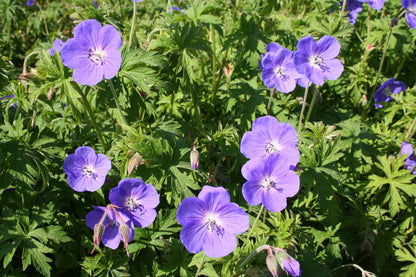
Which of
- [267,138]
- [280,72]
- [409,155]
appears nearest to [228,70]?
[280,72]

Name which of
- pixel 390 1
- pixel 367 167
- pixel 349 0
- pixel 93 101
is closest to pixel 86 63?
pixel 93 101

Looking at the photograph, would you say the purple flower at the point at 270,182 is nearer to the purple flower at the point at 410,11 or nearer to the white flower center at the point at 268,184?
the white flower center at the point at 268,184

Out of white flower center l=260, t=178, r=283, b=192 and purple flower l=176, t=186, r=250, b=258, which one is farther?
white flower center l=260, t=178, r=283, b=192

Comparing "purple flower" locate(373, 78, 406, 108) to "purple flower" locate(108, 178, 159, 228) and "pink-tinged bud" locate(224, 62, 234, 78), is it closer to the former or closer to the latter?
"pink-tinged bud" locate(224, 62, 234, 78)

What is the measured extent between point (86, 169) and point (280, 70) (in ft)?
5.26

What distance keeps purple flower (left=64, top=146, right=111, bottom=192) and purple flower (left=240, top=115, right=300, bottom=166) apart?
935mm

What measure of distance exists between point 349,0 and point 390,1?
2.64 feet

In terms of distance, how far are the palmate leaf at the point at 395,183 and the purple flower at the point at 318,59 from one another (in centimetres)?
89

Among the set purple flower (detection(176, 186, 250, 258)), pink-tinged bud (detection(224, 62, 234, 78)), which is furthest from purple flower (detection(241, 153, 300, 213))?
pink-tinged bud (detection(224, 62, 234, 78))

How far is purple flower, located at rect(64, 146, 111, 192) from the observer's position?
2252 millimetres

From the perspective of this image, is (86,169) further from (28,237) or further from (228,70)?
(228,70)

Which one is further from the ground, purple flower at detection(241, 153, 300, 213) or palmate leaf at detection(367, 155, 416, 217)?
purple flower at detection(241, 153, 300, 213)

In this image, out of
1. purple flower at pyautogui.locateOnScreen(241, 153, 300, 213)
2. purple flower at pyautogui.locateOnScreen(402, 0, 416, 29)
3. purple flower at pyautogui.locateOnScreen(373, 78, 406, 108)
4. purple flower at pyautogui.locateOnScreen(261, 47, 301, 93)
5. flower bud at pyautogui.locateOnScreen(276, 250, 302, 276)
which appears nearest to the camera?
flower bud at pyautogui.locateOnScreen(276, 250, 302, 276)

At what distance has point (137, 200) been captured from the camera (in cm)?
209
